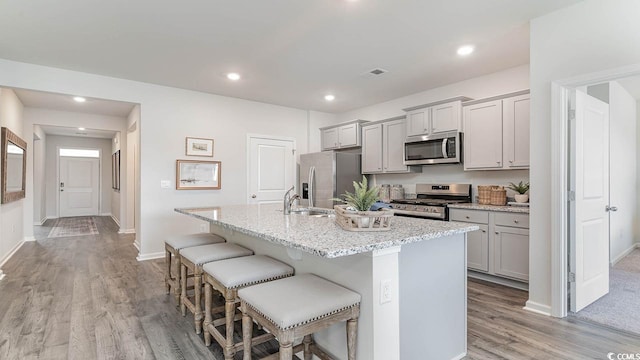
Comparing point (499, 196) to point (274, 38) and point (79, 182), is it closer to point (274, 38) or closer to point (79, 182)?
point (274, 38)

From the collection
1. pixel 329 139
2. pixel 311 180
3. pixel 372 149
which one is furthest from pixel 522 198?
pixel 329 139

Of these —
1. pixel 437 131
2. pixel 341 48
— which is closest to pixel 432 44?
pixel 341 48

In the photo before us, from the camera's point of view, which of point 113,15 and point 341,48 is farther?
point 341,48

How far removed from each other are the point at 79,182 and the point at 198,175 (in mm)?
6972

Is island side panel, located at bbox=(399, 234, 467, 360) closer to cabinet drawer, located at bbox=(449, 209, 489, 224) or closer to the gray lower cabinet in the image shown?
the gray lower cabinet

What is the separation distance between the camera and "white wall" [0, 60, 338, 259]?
392 centimetres

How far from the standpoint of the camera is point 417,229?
1.82 meters

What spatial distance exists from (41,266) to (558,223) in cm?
578

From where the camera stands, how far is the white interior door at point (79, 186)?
9.33 metres

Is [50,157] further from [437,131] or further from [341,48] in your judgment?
[437,131]

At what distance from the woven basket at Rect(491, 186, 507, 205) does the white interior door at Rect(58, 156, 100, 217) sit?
10537 millimetres

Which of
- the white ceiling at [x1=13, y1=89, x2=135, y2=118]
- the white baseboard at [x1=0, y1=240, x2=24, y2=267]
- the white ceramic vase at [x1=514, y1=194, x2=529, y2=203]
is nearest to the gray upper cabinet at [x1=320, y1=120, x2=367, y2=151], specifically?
the white ceramic vase at [x1=514, y1=194, x2=529, y2=203]

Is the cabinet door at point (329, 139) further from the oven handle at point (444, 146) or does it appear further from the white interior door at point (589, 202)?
the white interior door at point (589, 202)

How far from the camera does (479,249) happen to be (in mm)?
3605
